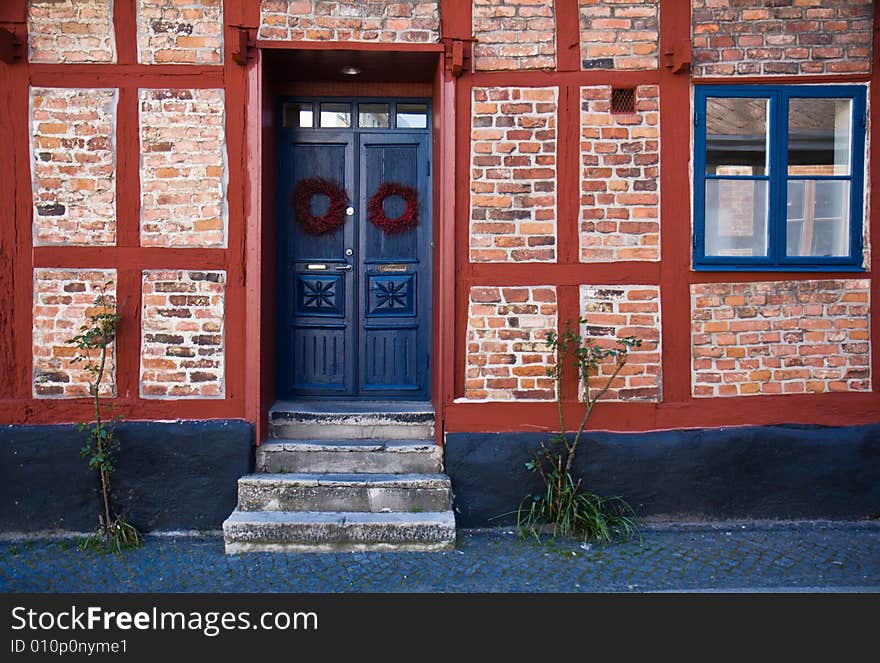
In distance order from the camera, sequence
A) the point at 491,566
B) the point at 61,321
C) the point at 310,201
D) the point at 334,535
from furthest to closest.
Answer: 1. the point at 310,201
2. the point at 61,321
3. the point at 334,535
4. the point at 491,566

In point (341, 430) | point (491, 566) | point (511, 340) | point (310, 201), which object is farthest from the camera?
point (310, 201)

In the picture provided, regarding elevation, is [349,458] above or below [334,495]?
above

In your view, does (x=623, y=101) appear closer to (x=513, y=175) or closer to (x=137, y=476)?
(x=513, y=175)

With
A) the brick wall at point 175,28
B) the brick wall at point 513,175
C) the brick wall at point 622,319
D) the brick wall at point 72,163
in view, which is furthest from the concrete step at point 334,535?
the brick wall at point 175,28

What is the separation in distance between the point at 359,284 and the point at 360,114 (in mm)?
1356

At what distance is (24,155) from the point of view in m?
5.02

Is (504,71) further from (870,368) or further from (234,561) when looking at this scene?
(234,561)

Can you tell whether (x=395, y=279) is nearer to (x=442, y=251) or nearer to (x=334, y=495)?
(x=442, y=251)

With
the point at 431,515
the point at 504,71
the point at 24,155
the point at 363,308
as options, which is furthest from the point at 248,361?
the point at 504,71

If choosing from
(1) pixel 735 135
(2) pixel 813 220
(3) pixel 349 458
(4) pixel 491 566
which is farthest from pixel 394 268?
(2) pixel 813 220

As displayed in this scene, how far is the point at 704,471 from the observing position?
5.17m

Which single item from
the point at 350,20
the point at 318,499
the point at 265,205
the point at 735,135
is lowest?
the point at 318,499

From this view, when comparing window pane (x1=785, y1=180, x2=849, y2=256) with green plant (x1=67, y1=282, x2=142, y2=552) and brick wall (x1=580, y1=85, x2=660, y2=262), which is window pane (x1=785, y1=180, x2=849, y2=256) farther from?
green plant (x1=67, y1=282, x2=142, y2=552)

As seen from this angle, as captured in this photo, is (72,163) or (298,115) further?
(298,115)
